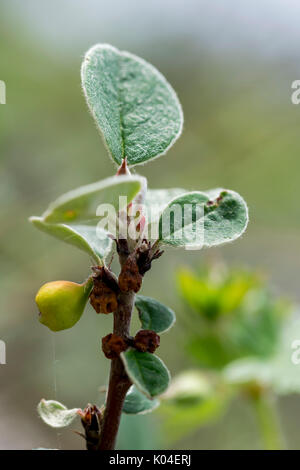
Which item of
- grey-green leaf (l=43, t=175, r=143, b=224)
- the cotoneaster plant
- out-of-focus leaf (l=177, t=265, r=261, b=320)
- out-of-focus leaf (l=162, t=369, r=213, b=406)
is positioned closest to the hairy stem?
the cotoneaster plant

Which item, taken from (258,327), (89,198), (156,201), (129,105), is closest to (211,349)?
(258,327)

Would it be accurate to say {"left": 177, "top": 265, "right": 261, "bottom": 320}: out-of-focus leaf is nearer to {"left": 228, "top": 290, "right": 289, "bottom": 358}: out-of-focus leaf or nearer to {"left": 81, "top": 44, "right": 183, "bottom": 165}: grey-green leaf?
{"left": 228, "top": 290, "right": 289, "bottom": 358}: out-of-focus leaf

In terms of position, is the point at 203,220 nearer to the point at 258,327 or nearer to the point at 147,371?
the point at 147,371

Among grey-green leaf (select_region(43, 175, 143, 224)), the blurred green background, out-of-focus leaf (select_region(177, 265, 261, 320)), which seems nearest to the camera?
grey-green leaf (select_region(43, 175, 143, 224))

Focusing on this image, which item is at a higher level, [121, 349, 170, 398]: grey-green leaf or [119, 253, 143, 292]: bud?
[119, 253, 143, 292]: bud

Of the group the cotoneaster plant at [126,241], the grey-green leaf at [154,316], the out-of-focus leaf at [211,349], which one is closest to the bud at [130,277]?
the cotoneaster plant at [126,241]

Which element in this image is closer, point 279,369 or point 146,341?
point 146,341
